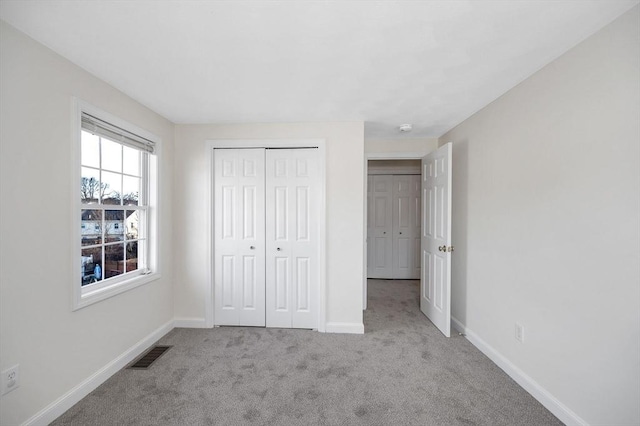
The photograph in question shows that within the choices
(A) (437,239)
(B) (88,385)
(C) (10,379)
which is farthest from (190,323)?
(A) (437,239)

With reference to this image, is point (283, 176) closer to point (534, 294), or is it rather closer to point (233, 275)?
point (233, 275)

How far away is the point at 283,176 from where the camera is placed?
10.0 feet

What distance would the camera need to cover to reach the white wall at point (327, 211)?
297 centimetres

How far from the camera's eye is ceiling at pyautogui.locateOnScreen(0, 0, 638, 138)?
1.33 m

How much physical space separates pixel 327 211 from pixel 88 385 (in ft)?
8.06

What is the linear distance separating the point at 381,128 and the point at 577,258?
7.37ft

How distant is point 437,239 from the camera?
3104 millimetres

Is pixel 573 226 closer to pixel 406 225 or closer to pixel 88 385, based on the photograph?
pixel 88 385

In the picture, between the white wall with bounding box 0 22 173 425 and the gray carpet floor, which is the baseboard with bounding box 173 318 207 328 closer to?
the gray carpet floor

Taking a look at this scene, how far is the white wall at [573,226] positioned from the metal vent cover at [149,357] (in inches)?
122

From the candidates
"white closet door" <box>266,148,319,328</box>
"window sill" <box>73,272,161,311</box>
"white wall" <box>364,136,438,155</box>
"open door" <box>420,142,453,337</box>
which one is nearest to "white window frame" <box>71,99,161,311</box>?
"window sill" <box>73,272,161,311</box>

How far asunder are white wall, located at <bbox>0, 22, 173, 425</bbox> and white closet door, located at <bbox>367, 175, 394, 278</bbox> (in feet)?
14.6

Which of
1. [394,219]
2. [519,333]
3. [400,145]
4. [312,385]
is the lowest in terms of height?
[312,385]

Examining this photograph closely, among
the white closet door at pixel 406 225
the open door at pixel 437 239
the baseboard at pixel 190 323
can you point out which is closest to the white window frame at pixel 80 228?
the baseboard at pixel 190 323
